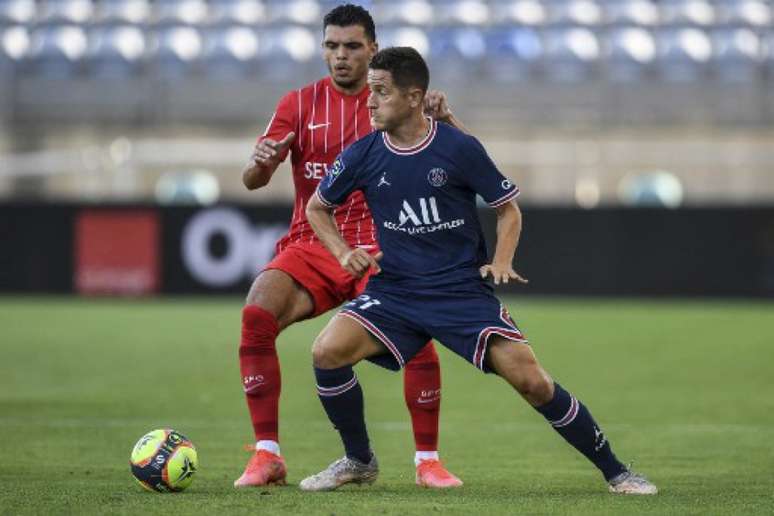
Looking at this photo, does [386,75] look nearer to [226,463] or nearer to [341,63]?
[341,63]

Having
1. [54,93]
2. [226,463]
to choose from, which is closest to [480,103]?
[54,93]

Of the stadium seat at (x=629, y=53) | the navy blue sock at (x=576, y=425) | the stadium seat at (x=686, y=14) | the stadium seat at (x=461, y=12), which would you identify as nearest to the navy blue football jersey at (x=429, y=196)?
the navy blue sock at (x=576, y=425)

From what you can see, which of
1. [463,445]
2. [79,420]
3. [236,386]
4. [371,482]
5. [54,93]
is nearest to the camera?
[371,482]

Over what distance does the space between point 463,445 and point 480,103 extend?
18.6 metres

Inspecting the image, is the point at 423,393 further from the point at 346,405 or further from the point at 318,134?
the point at 318,134

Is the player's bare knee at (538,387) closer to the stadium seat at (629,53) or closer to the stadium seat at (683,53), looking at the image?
the stadium seat at (629,53)

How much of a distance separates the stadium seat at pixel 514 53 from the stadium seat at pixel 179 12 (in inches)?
204

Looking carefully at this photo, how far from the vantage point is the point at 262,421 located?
6.77 m

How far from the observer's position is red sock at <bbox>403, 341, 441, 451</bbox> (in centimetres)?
680

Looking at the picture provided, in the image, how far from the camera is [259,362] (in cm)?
686

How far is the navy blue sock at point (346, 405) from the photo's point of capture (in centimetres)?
635

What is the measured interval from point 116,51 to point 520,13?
7.19m

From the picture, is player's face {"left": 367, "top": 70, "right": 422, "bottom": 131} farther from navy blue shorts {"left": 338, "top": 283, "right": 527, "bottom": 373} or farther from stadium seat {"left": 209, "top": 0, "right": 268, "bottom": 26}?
stadium seat {"left": 209, "top": 0, "right": 268, "bottom": 26}

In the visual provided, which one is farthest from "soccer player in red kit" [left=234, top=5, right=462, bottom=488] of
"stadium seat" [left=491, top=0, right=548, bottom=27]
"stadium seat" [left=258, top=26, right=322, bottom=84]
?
"stadium seat" [left=491, top=0, right=548, bottom=27]
